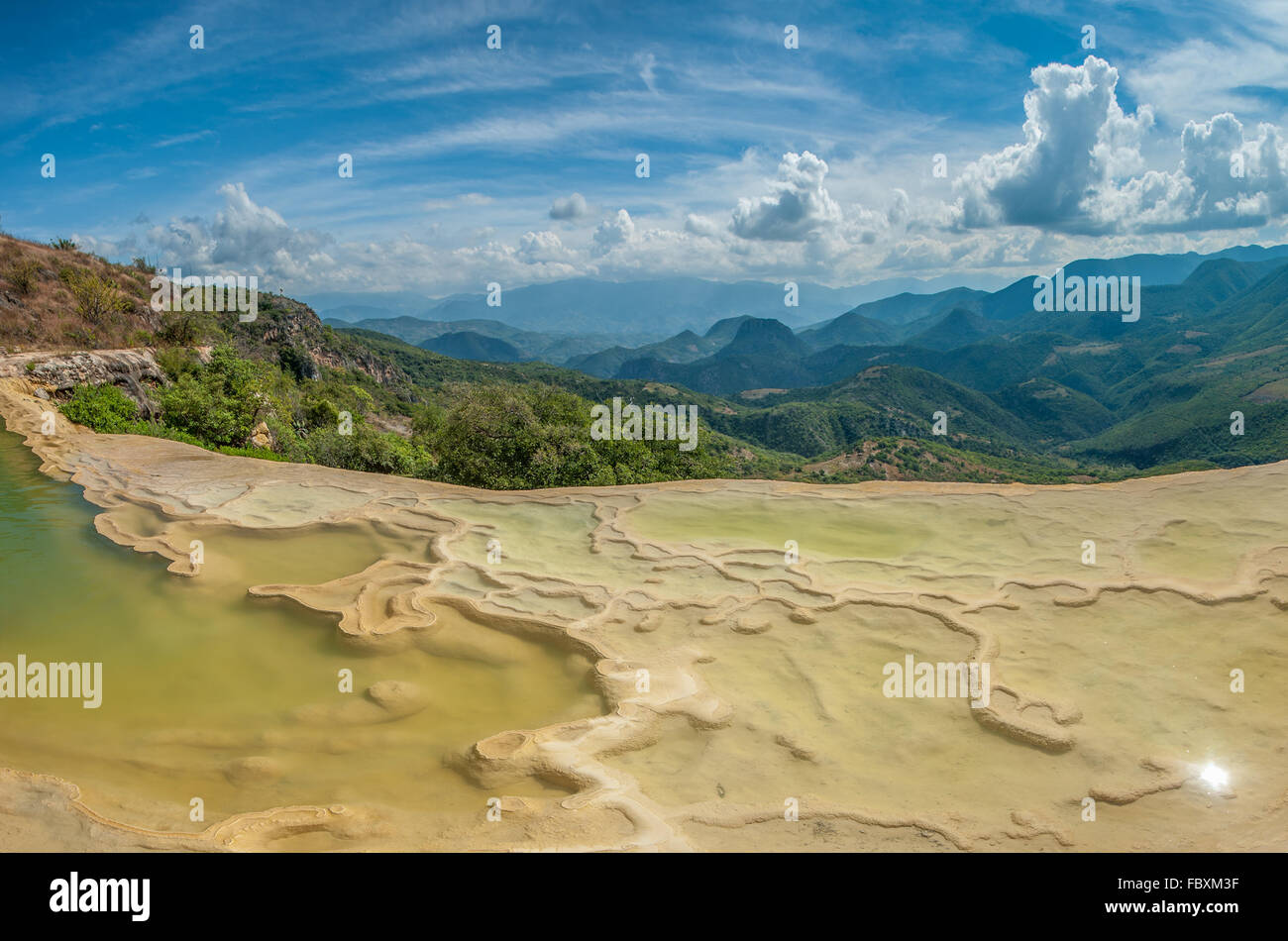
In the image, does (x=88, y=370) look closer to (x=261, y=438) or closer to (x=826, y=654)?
(x=261, y=438)

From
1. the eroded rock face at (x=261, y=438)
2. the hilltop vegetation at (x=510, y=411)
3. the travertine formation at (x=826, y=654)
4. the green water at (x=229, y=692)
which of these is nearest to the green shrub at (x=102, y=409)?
the hilltop vegetation at (x=510, y=411)

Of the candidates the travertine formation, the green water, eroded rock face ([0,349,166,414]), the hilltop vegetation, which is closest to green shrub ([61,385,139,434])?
the hilltop vegetation

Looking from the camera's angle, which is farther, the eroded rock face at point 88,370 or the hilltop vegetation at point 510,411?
the eroded rock face at point 88,370

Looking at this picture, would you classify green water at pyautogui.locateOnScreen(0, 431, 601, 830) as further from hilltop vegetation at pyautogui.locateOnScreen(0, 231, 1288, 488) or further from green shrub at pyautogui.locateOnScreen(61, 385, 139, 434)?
green shrub at pyautogui.locateOnScreen(61, 385, 139, 434)

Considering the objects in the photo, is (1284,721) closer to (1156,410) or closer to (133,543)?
(133,543)

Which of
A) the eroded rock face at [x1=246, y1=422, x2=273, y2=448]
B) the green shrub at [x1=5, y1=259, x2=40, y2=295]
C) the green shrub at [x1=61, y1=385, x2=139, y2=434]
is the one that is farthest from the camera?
the green shrub at [x1=5, y1=259, x2=40, y2=295]

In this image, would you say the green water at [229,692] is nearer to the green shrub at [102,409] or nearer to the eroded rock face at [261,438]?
the green shrub at [102,409]
